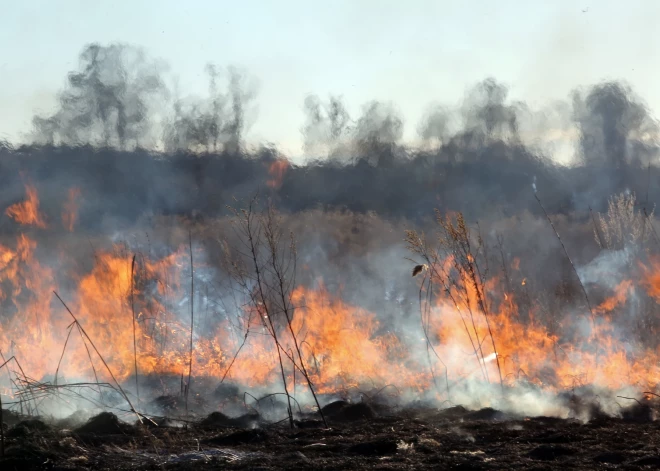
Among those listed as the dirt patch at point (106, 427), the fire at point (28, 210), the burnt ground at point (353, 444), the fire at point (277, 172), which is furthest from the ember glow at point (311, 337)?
the dirt patch at point (106, 427)

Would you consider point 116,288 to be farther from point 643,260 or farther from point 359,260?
point 643,260

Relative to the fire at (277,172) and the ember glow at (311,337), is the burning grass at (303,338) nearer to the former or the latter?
the ember glow at (311,337)

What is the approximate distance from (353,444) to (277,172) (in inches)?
633

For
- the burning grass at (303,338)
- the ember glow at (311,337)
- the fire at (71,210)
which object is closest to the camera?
the burning grass at (303,338)

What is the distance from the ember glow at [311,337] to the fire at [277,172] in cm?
474

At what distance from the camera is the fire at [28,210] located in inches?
792

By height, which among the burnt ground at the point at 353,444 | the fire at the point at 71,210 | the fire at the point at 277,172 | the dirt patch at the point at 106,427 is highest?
the fire at the point at 277,172

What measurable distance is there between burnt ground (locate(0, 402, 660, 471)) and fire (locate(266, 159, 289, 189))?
1342cm

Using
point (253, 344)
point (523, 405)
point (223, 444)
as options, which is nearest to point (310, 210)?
point (253, 344)

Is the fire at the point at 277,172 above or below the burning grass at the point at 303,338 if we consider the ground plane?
above

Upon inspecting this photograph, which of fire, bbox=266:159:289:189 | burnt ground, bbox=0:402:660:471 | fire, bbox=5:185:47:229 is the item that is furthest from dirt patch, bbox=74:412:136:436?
fire, bbox=266:159:289:189

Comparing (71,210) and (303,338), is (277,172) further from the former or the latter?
(303,338)

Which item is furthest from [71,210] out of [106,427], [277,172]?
[106,427]

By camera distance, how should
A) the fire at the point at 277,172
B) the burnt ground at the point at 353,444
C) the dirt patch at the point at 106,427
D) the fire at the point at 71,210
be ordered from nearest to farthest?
the burnt ground at the point at 353,444 < the dirt patch at the point at 106,427 < the fire at the point at 71,210 < the fire at the point at 277,172
